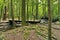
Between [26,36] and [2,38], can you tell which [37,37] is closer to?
[26,36]

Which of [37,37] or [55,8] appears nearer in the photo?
[37,37]

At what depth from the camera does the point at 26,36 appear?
10.2m

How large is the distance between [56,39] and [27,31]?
2187 millimetres

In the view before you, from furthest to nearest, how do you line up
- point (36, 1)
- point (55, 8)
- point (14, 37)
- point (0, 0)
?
1. point (55, 8)
2. point (36, 1)
3. point (0, 0)
4. point (14, 37)

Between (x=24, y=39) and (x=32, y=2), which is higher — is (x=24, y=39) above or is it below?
below

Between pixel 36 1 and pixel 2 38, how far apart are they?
15.5 m

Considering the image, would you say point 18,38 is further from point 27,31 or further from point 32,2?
point 32,2

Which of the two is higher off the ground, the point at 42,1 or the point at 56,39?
the point at 42,1

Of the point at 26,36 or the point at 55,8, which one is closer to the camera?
the point at 26,36

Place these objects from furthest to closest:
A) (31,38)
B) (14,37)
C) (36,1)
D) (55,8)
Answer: (55,8), (36,1), (14,37), (31,38)

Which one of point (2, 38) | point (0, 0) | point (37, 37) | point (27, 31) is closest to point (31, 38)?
point (37, 37)

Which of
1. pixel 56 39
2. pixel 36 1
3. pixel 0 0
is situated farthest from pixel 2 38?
pixel 36 1

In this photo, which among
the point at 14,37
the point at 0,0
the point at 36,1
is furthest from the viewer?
the point at 36,1

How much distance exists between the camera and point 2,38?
35.0 ft
